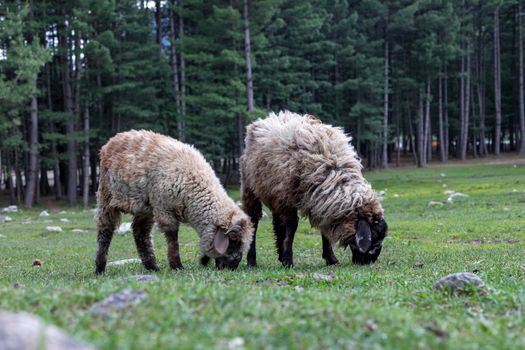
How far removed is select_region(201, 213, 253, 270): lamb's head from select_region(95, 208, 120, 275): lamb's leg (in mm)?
1850

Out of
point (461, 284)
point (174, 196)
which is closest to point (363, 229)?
point (174, 196)

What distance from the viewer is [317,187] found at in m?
9.22

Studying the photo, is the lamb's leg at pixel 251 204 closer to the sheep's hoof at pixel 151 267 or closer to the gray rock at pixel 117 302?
the sheep's hoof at pixel 151 267

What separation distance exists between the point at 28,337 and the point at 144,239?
Answer: 7433 millimetres

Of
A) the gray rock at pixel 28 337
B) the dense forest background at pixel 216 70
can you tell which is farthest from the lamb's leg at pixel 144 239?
the dense forest background at pixel 216 70

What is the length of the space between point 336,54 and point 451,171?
1416cm

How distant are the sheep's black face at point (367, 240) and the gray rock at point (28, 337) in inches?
274

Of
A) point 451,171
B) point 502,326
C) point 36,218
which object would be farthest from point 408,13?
point 502,326

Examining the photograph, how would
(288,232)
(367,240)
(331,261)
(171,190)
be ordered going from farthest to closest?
(331,261) < (288,232) < (367,240) < (171,190)

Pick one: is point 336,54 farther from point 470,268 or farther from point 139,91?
point 470,268

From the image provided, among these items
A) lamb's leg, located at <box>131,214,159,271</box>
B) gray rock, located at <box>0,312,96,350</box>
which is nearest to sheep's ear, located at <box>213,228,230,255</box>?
lamb's leg, located at <box>131,214,159,271</box>

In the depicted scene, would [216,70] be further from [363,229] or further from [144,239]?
[363,229]

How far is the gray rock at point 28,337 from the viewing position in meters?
2.56

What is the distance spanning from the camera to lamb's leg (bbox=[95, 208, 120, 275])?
961cm
